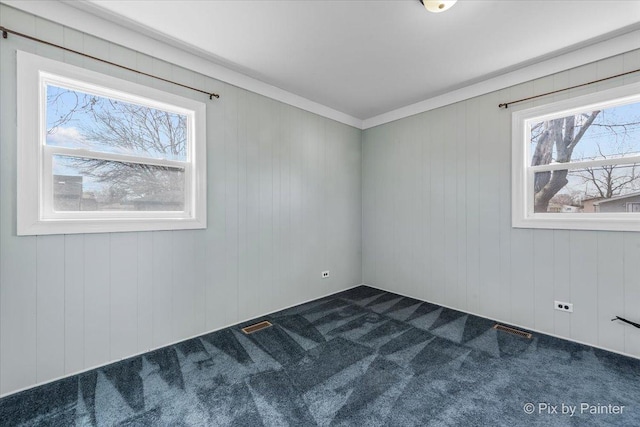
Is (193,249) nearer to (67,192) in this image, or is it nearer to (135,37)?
(67,192)

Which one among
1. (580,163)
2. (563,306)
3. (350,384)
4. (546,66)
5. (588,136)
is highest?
(546,66)

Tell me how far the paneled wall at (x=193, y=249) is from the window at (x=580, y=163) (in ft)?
7.11

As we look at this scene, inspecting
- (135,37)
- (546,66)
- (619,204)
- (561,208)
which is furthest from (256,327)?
(546,66)

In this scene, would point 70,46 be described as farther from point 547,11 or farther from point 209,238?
point 547,11

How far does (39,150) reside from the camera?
1.89 meters

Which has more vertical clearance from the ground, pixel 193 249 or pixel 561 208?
pixel 561 208

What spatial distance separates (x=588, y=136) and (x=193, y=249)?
3871mm

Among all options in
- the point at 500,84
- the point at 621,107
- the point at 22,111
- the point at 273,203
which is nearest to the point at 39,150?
the point at 22,111

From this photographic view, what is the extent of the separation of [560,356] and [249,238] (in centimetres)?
302

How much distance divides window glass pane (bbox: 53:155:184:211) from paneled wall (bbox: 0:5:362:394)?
0.24 meters

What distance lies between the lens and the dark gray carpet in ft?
5.27

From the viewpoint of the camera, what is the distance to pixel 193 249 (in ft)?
8.53

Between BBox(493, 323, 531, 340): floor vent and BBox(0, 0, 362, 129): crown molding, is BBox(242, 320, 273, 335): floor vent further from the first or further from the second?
BBox(0, 0, 362, 129): crown molding

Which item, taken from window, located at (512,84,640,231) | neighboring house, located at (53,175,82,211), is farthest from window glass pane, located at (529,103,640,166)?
neighboring house, located at (53,175,82,211)
